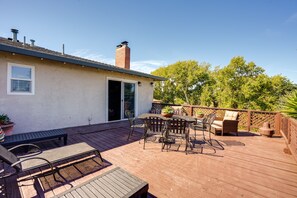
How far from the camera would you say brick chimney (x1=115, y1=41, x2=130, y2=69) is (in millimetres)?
9250

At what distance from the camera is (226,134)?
5.51 metres

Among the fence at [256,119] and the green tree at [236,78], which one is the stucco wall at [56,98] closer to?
the fence at [256,119]

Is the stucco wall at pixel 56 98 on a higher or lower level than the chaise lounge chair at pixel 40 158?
higher

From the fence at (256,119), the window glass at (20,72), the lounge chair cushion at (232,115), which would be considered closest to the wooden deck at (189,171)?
the lounge chair cushion at (232,115)

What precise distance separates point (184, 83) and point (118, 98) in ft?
53.1

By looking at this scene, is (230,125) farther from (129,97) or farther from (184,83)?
(184,83)

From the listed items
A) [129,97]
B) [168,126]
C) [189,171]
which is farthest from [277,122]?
[129,97]

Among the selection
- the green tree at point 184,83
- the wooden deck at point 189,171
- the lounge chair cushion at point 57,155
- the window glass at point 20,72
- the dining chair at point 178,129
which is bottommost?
the wooden deck at point 189,171

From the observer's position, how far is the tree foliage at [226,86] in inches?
595

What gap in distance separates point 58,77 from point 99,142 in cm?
303

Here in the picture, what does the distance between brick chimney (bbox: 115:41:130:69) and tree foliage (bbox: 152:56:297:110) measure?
970cm

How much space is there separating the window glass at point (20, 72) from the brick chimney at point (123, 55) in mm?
5590

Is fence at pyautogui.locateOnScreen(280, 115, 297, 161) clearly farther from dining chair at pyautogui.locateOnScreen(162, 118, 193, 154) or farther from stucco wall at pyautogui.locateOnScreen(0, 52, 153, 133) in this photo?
stucco wall at pyautogui.locateOnScreen(0, 52, 153, 133)

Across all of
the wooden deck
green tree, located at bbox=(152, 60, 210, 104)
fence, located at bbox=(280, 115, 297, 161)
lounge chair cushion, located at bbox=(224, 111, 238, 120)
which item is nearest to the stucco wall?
the wooden deck
